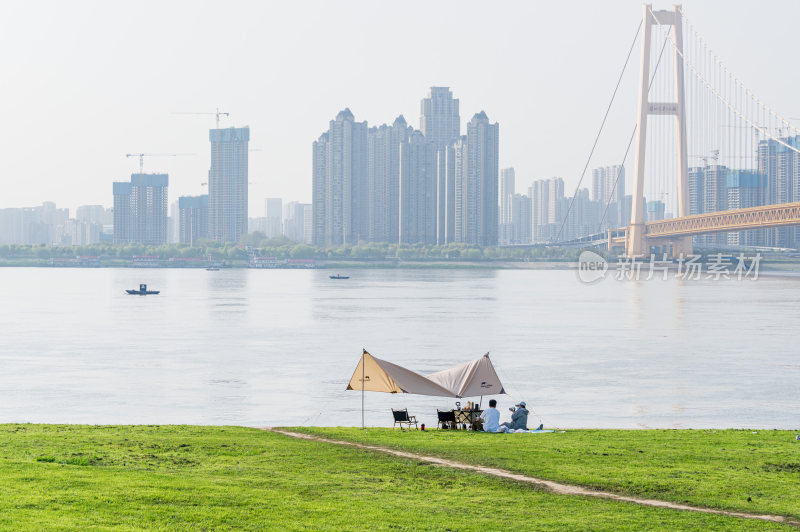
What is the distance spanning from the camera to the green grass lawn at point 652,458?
42.7 ft

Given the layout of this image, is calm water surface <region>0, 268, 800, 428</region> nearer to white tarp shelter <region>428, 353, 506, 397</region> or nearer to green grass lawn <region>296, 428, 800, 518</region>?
white tarp shelter <region>428, 353, 506, 397</region>

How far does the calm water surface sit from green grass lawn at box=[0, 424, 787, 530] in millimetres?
7256

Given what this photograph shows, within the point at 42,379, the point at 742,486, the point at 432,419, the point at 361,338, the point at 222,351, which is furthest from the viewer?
the point at 361,338

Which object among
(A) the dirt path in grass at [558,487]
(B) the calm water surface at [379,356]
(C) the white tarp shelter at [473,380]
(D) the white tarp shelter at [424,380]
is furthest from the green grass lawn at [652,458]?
(B) the calm water surface at [379,356]

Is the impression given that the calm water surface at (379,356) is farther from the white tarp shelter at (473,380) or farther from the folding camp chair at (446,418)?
the folding camp chair at (446,418)

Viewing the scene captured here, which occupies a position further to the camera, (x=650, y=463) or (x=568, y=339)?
(x=568, y=339)

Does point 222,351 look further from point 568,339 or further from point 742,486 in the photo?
point 742,486

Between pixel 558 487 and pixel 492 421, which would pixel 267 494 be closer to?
pixel 558 487

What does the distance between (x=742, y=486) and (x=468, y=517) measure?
412 centimetres

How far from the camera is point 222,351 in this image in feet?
134

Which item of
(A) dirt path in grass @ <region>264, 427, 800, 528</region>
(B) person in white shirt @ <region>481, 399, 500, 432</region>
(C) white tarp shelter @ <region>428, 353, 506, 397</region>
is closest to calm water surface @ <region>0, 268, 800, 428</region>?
(C) white tarp shelter @ <region>428, 353, 506, 397</region>

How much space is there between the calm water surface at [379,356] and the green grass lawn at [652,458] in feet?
14.2

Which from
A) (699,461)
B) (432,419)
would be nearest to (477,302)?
(432,419)

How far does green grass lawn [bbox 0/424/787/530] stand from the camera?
11.1 meters
